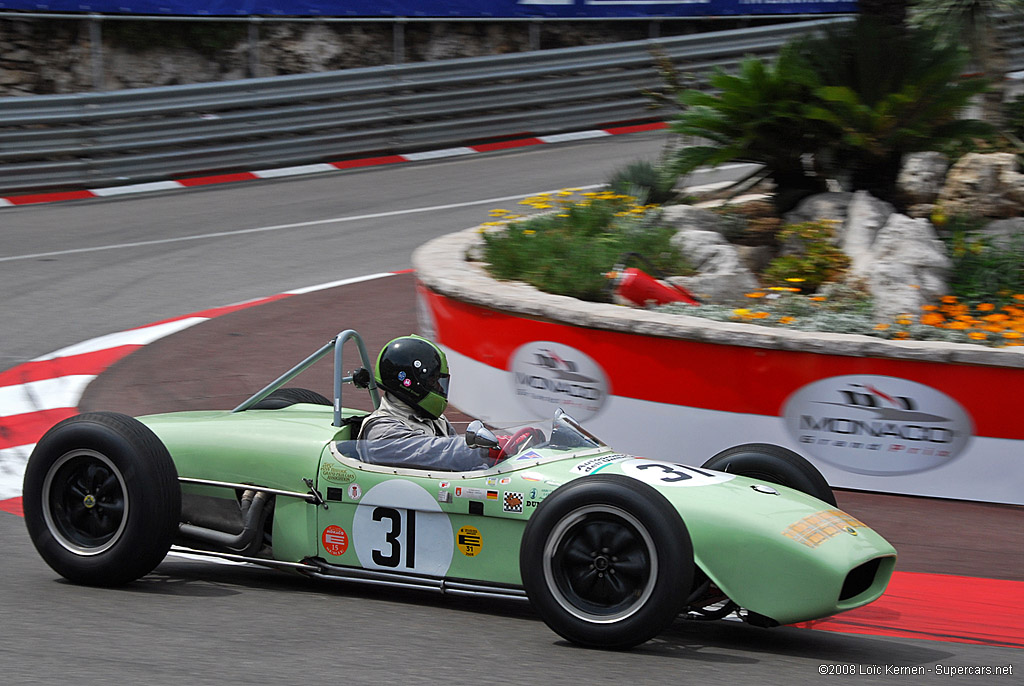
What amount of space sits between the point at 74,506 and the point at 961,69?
7172 mm

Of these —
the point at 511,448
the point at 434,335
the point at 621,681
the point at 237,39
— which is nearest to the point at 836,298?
the point at 434,335

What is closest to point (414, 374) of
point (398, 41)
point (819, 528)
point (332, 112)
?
point (819, 528)

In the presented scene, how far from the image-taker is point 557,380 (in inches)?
296

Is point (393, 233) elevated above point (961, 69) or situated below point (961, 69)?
below

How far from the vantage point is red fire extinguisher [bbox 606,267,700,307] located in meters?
7.85

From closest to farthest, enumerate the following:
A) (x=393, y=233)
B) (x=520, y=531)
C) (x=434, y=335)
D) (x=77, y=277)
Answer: (x=520, y=531) < (x=434, y=335) < (x=77, y=277) < (x=393, y=233)

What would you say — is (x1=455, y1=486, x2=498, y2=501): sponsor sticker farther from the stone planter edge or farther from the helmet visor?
the stone planter edge

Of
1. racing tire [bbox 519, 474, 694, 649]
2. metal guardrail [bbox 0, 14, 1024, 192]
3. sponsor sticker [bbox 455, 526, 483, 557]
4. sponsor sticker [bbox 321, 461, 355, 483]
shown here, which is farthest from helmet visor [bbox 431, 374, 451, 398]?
metal guardrail [bbox 0, 14, 1024, 192]

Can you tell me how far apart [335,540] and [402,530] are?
1.04 ft

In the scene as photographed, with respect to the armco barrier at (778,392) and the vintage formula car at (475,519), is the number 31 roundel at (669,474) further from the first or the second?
the armco barrier at (778,392)

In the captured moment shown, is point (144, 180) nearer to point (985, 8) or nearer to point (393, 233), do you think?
point (393, 233)

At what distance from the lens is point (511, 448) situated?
4.94 metres

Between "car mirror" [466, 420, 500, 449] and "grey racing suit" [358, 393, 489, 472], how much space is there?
56 millimetres

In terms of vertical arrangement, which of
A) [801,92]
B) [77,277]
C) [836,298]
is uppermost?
[801,92]
